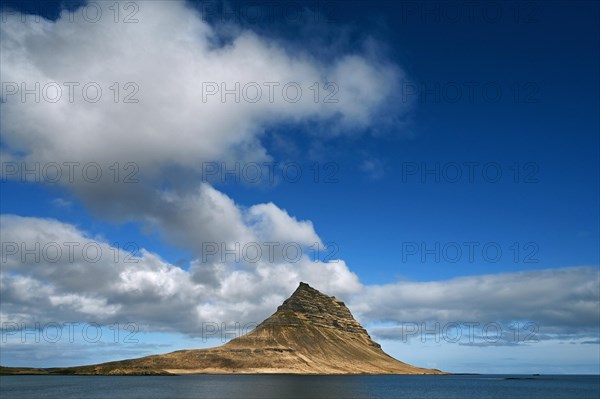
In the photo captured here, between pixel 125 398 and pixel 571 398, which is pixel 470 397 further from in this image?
pixel 125 398

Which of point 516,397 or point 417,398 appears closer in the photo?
point 417,398

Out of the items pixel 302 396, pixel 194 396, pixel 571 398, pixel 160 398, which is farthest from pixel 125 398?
pixel 571 398

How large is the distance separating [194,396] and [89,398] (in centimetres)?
2744

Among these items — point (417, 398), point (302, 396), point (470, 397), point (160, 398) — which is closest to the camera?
point (160, 398)

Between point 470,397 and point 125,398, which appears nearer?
point 125,398

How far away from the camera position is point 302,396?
143m

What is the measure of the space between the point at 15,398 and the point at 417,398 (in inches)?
4515

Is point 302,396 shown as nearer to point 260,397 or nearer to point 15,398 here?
point 260,397

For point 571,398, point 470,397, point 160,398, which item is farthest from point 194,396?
point 571,398

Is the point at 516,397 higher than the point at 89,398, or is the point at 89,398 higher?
the point at 89,398

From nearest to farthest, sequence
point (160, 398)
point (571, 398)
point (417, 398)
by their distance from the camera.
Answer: point (160, 398)
point (417, 398)
point (571, 398)

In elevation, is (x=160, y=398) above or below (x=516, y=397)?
above

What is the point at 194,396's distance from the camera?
455 ft

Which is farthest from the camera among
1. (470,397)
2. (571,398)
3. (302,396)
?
(571,398)
